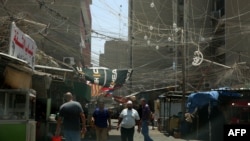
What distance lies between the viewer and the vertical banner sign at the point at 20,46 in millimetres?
11453

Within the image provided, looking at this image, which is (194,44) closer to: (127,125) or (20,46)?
(127,125)

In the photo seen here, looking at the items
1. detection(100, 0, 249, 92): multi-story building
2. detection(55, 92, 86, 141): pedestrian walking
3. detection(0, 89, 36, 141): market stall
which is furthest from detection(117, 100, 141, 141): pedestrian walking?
detection(100, 0, 249, 92): multi-story building

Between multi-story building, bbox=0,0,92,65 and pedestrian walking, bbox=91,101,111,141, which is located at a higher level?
multi-story building, bbox=0,0,92,65

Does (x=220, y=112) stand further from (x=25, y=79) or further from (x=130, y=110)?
(x=25, y=79)

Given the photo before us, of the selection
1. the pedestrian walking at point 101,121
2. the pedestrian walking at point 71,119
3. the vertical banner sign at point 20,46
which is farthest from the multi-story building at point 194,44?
the pedestrian walking at point 71,119

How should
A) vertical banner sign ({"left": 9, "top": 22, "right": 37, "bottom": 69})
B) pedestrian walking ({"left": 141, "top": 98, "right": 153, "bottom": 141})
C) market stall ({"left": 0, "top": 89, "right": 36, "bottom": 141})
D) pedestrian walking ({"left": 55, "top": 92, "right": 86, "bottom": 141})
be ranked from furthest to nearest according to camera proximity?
1. pedestrian walking ({"left": 141, "top": 98, "right": 153, "bottom": 141})
2. vertical banner sign ({"left": 9, "top": 22, "right": 37, "bottom": 69})
3. pedestrian walking ({"left": 55, "top": 92, "right": 86, "bottom": 141})
4. market stall ({"left": 0, "top": 89, "right": 36, "bottom": 141})

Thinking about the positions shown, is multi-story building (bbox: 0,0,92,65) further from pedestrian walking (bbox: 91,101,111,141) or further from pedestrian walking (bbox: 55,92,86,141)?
pedestrian walking (bbox: 55,92,86,141)

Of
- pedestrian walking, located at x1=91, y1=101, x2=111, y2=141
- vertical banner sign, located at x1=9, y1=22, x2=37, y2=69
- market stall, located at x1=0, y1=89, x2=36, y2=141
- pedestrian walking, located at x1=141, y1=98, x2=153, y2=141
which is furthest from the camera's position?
pedestrian walking, located at x1=141, y1=98, x2=153, y2=141

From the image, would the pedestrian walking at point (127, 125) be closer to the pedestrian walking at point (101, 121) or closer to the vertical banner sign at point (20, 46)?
the pedestrian walking at point (101, 121)

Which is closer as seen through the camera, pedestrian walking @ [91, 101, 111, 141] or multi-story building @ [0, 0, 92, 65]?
pedestrian walking @ [91, 101, 111, 141]

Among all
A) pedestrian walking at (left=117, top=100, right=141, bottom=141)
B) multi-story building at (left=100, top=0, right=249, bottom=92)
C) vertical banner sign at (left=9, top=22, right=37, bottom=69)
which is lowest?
pedestrian walking at (left=117, top=100, right=141, bottom=141)

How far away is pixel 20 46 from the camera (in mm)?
12234

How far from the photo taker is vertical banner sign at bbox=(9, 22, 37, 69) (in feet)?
37.6

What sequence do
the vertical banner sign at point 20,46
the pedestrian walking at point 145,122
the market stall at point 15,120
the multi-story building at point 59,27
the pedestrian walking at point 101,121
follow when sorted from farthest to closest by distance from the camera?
the multi-story building at point 59,27
the pedestrian walking at point 145,122
the pedestrian walking at point 101,121
the vertical banner sign at point 20,46
the market stall at point 15,120
